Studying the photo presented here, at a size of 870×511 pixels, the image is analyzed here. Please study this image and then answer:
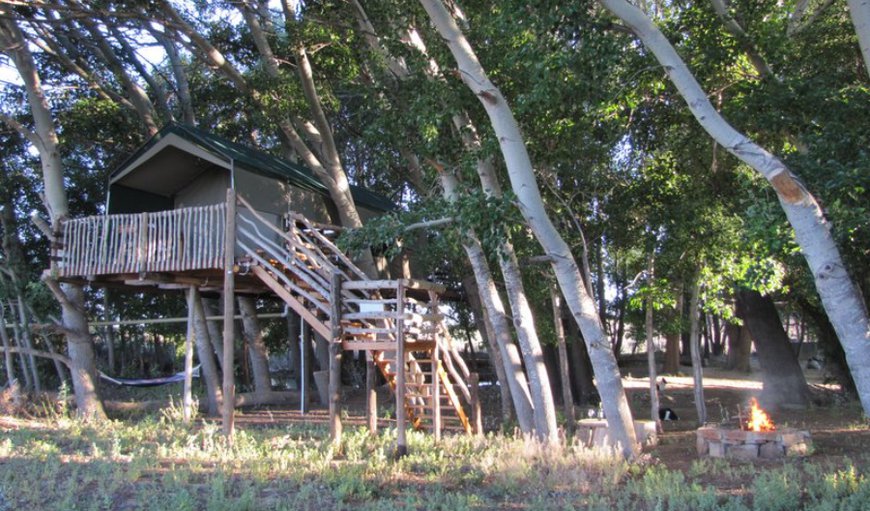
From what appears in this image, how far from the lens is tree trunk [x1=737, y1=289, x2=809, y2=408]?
16.4m

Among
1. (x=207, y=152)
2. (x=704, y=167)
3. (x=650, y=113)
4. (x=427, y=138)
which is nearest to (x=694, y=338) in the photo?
(x=704, y=167)

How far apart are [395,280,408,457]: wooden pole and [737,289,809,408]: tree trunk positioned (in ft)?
33.1

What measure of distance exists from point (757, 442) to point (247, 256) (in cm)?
859

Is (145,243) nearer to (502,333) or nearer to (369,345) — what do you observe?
(369,345)

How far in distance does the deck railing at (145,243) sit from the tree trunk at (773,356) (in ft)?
39.7

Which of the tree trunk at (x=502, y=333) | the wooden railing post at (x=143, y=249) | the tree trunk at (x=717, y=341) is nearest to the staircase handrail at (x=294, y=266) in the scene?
the wooden railing post at (x=143, y=249)

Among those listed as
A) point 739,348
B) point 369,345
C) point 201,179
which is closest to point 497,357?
point 369,345

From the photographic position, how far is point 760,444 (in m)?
9.13

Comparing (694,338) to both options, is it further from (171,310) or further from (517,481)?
(171,310)

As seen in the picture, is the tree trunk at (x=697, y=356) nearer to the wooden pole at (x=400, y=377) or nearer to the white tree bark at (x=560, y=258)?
the white tree bark at (x=560, y=258)

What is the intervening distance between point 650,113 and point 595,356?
4995 millimetres

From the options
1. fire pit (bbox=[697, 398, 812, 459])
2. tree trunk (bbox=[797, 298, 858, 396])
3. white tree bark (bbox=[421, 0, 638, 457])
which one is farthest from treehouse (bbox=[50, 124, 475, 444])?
tree trunk (bbox=[797, 298, 858, 396])

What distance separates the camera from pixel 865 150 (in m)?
8.57

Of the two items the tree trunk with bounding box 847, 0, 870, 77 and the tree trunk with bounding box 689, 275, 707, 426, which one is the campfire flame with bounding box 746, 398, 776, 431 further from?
the tree trunk with bounding box 847, 0, 870, 77
